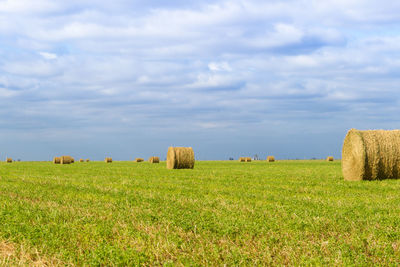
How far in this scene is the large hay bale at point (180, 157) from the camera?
112 feet

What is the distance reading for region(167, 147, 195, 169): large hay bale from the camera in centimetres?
3425

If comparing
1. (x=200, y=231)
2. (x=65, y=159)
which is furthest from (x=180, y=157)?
(x=65, y=159)

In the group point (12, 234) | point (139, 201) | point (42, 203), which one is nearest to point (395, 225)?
point (139, 201)

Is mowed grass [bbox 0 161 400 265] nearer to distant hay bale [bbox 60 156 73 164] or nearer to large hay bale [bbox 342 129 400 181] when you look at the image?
large hay bale [bbox 342 129 400 181]

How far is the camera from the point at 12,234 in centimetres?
792

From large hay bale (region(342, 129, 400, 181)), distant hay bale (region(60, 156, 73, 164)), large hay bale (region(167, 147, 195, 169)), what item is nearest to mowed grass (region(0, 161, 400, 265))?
large hay bale (region(342, 129, 400, 181))

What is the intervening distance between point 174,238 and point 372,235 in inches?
127

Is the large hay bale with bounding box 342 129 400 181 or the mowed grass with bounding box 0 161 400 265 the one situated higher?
the large hay bale with bounding box 342 129 400 181

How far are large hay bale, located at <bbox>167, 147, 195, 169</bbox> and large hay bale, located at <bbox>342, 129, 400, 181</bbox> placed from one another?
16.3 metres

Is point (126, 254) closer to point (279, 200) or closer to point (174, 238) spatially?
point (174, 238)

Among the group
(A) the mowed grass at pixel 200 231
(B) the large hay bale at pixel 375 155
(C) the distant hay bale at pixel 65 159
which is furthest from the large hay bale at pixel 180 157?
(C) the distant hay bale at pixel 65 159

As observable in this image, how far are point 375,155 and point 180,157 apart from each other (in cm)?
1735

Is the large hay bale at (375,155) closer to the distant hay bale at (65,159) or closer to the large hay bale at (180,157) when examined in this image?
the large hay bale at (180,157)

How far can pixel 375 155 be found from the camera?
19.9 m
